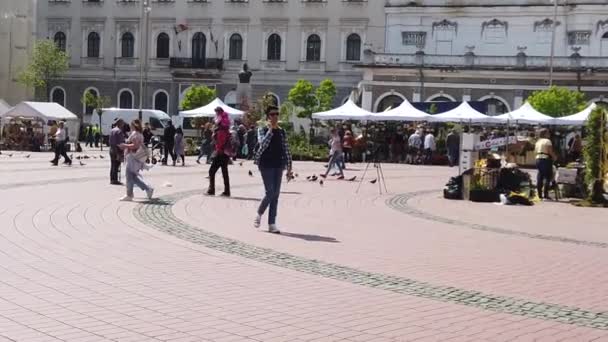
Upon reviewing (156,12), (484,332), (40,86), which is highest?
(156,12)

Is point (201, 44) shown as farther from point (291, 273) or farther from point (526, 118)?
point (291, 273)

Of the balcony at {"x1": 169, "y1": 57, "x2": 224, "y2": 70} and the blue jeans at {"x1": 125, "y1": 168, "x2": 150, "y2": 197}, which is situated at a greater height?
the balcony at {"x1": 169, "y1": 57, "x2": 224, "y2": 70}

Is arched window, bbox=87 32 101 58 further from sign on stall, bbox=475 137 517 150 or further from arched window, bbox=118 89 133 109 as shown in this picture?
sign on stall, bbox=475 137 517 150

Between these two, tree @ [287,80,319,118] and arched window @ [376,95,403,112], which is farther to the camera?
tree @ [287,80,319,118]

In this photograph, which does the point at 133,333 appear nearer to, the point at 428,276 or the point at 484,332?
the point at 484,332

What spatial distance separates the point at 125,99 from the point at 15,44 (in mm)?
9508

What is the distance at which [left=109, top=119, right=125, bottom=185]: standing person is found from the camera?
63.7 ft

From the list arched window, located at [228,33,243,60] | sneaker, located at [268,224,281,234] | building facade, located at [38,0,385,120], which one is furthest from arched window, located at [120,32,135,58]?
sneaker, located at [268,224,281,234]

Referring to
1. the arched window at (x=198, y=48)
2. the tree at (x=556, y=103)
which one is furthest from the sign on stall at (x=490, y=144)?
the arched window at (x=198, y=48)

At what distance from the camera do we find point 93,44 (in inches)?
2509

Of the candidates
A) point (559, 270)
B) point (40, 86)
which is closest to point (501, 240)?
point (559, 270)

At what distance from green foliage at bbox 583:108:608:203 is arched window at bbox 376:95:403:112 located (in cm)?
3337

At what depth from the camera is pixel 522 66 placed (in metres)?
50.5

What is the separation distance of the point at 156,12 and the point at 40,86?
10.0 meters
